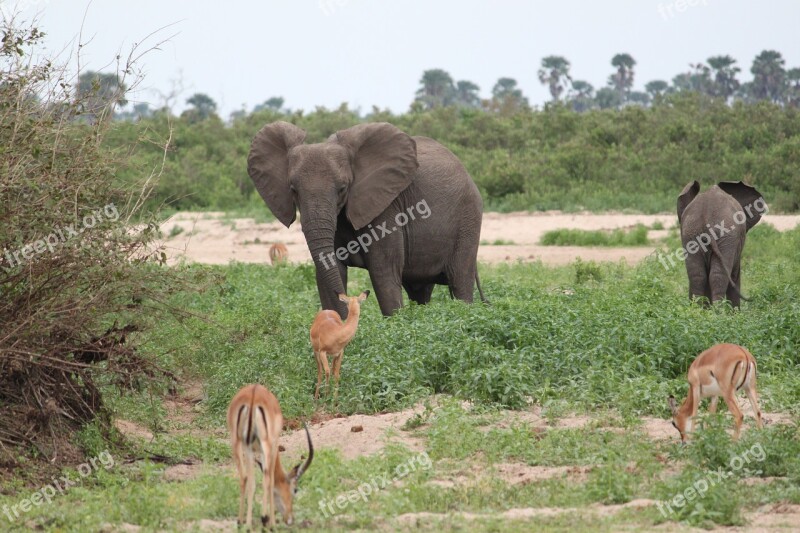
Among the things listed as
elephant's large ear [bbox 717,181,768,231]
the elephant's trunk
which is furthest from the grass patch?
the elephant's trunk

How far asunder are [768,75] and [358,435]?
2193 inches

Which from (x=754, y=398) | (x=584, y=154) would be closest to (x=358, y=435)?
(x=754, y=398)

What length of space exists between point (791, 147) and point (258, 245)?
12754 mm

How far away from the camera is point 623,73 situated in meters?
77.6

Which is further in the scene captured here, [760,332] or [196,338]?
[196,338]

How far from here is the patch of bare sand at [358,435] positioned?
7723mm

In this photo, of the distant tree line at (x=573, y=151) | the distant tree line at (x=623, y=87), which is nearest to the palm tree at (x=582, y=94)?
the distant tree line at (x=623, y=87)

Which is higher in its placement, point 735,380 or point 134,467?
point 735,380

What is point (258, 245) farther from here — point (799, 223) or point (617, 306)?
point (617, 306)

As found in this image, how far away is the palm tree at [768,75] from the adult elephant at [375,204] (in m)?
49.8

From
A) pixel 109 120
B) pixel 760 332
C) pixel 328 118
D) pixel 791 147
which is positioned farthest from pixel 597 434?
pixel 328 118

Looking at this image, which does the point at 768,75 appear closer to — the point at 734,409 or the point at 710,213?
the point at 710,213

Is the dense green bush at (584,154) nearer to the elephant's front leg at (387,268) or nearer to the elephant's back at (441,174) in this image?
the elephant's back at (441,174)

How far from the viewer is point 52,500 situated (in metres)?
6.83
